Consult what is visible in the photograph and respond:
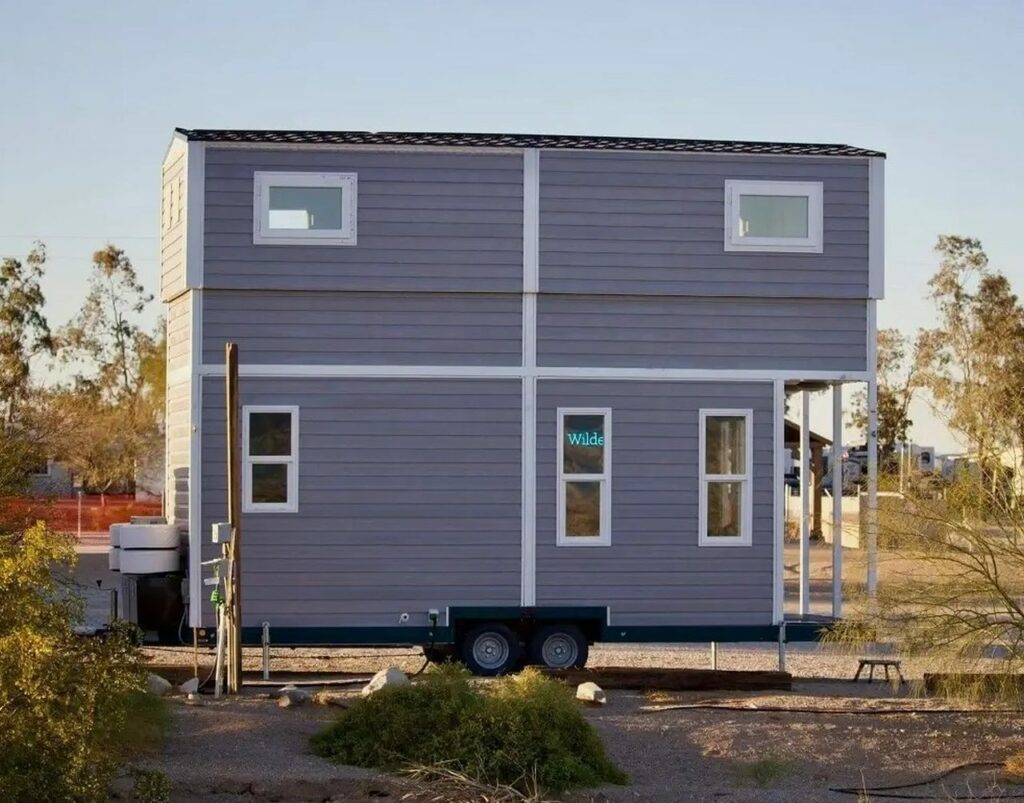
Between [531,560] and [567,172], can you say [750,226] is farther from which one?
[531,560]

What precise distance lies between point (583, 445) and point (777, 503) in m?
2.01

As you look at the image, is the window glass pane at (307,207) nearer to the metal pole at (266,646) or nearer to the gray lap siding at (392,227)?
the gray lap siding at (392,227)

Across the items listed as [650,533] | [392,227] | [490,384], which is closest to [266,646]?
[490,384]

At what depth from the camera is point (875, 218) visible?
16.8 meters

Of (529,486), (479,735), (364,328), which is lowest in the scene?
(479,735)

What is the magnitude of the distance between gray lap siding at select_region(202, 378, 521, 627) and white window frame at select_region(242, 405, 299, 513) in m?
0.06

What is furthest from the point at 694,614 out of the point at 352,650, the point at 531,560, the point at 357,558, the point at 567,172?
the point at 352,650

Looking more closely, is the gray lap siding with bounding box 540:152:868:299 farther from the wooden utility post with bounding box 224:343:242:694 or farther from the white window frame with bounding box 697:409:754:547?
the wooden utility post with bounding box 224:343:242:694

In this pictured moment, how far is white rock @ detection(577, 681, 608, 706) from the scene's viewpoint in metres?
14.3

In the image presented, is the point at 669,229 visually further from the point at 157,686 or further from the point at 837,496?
the point at 157,686

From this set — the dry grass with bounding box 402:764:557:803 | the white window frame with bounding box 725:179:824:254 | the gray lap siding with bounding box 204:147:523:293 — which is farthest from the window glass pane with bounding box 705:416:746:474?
the dry grass with bounding box 402:764:557:803

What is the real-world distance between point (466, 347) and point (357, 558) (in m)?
2.26

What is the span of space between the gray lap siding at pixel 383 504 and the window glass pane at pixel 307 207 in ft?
4.98

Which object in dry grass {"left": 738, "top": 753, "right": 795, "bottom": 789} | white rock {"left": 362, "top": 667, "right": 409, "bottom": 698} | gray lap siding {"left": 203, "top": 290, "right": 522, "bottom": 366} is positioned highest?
gray lap siding {"left": 203, "top": 290, "right": 522, "bottom": 366}
